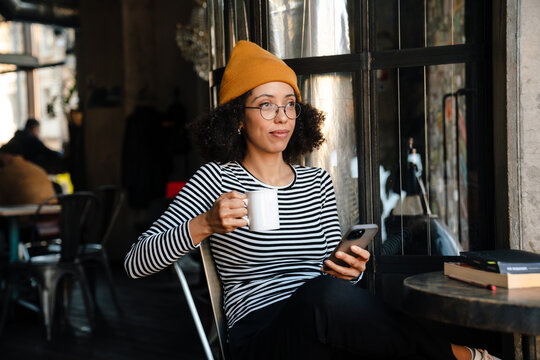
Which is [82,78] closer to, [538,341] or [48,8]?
[48,8]

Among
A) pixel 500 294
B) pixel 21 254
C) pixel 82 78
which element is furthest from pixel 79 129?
pixel 500 294

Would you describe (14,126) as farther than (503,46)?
Yes

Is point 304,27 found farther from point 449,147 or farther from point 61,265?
point 61,265

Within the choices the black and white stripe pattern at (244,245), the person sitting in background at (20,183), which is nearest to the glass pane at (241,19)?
the black and white stripe pattern at (244,245)

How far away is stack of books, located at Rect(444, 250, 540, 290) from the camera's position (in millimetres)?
1275

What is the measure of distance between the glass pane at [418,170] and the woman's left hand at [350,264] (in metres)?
0.52

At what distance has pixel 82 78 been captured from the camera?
21.8 ft

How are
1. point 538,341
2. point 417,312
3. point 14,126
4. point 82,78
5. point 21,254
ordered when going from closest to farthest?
point 417,312 < point 538,341 < point 21,254 < point 82,78 < point 14,126

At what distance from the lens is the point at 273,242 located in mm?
1721

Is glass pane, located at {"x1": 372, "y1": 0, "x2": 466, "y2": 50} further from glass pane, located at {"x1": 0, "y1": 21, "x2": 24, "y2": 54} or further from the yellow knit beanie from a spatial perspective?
glass pane, located at {"x1": 0, "y1": 21, "x2": 24, "y2": 54}

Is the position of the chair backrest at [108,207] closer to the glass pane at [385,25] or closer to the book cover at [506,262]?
the glass pane at [385,25]

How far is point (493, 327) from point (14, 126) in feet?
37.3

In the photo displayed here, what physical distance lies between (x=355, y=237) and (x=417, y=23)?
0.93 m

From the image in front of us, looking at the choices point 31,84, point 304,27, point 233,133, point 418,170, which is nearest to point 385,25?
point 304,27
